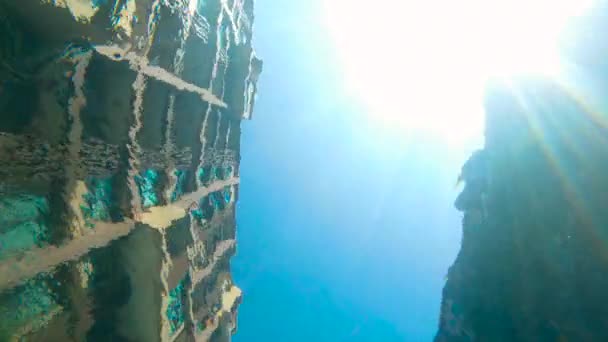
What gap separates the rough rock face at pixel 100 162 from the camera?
4.44m

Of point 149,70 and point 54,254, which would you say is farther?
point 149,70

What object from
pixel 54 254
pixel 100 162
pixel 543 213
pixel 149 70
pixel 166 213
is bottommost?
pixel 54 254

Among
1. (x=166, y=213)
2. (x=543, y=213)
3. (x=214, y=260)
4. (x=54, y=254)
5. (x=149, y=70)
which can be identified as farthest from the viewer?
(x=214, y=260)

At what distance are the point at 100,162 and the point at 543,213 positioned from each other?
14664 mm

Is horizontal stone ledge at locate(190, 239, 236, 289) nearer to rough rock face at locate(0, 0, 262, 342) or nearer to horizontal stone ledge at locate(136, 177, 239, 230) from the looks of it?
rough rock face at locate(0, 0, 262, 342)

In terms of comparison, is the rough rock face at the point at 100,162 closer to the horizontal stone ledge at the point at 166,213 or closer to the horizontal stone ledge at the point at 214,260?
the horizontal stone ledge at the point at 166,213

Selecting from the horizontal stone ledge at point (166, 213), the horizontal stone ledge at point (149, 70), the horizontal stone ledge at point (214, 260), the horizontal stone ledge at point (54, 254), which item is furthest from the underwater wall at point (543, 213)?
the horizontal stone ledge at point (54, 254)

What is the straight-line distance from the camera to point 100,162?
615cm

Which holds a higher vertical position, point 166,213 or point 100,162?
point 100,162

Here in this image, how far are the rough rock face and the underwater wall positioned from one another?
12678 millimetres

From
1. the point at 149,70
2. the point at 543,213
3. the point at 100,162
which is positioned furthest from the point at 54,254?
the point at 543,213

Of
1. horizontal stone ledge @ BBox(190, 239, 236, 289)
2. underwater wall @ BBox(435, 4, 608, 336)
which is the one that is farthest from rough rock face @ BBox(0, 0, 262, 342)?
underwater wall @ BBox(435, 4, 608, 336)

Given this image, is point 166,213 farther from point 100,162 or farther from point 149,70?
point 149,70

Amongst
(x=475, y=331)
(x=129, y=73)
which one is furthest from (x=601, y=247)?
(x=129, y=73)
